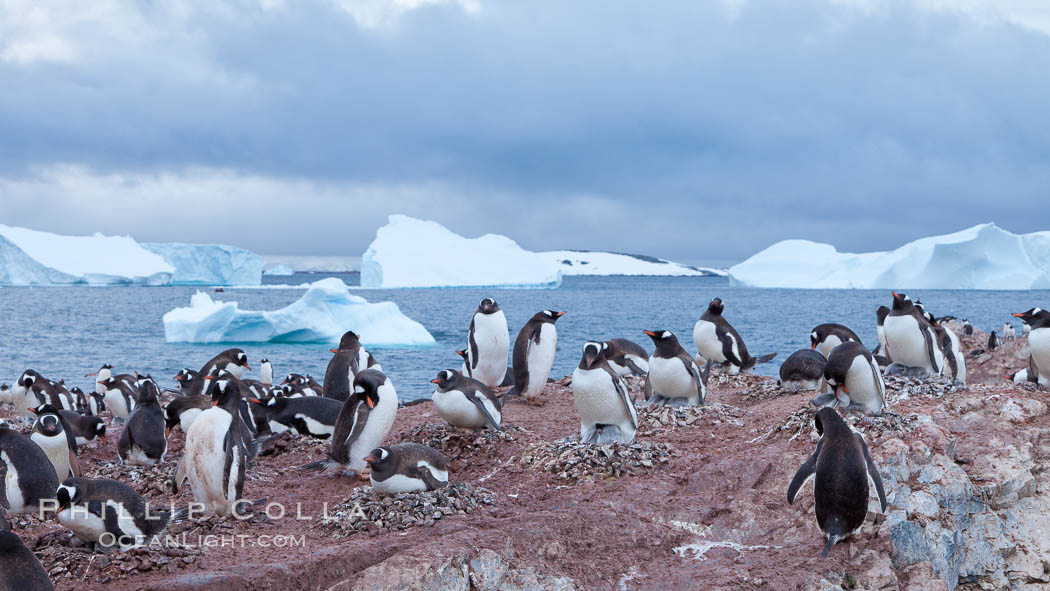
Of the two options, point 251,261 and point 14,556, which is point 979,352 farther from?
point 251,261

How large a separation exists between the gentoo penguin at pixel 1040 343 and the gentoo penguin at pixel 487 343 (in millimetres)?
5688

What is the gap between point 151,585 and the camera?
5.07 m

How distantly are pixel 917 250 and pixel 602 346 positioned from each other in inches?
2353

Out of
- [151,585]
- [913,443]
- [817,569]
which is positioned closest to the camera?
[151,585]

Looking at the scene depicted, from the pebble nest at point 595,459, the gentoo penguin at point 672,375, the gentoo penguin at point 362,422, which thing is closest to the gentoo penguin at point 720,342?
the gentoo penguin at point 672,375

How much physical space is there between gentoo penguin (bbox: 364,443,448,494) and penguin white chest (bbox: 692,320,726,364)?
5.56m

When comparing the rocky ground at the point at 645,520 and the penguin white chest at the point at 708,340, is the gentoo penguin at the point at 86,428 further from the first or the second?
the penguin white chest at the point at 708,340

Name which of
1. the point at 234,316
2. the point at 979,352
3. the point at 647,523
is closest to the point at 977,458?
the point at 647,523

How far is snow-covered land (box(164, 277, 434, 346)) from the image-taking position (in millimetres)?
31562

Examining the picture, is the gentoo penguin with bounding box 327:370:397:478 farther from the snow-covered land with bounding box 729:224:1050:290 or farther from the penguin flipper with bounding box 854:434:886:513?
the snow-covered land with bounding box 729:224:1050:290

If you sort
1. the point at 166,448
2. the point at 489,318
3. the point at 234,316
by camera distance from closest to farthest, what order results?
the point at 166,448 < the point at 489,318 < the point at 234,316

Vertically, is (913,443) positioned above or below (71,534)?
above

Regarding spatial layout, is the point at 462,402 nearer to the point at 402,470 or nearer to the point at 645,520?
the point at 402,470

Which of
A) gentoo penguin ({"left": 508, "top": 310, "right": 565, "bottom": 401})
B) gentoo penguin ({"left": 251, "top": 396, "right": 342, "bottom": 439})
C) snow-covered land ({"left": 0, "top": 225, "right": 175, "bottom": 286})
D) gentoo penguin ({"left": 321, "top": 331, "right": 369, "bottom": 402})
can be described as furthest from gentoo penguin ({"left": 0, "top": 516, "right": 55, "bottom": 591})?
snow-covered land ({"left": 0, "top": 225, "right": 175, "bottom": 286})
